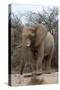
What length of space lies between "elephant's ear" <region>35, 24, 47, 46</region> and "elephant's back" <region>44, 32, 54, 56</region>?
5 cm

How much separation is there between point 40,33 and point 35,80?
577 millimetres

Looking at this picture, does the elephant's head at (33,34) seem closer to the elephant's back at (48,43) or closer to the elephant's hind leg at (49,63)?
the elephant's back at (48,43)

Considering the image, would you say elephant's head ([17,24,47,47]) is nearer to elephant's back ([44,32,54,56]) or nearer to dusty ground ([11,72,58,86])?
elephant's back ([44,32,54,56])

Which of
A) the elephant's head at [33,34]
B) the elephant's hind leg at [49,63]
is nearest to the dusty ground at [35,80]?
the elephant's hind leg at [49,63]

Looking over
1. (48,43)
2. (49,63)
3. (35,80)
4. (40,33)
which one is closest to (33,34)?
(40,33)

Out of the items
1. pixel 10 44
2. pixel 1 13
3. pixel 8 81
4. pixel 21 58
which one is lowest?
pixel 8 81

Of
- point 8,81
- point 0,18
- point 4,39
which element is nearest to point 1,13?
point 0,18

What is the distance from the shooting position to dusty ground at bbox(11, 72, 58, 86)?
2.77 metres

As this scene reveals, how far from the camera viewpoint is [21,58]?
9.21 ft

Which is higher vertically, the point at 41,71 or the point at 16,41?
the point at 16,41

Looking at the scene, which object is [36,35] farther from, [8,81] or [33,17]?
[8,81]

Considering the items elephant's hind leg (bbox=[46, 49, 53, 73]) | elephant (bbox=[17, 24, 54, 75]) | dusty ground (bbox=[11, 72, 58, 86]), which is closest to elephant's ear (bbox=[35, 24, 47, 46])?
elephant (bbox=[17, 24, 54, 75])

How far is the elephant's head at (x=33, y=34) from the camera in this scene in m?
2.81

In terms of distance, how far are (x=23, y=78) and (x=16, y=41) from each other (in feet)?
1.47
